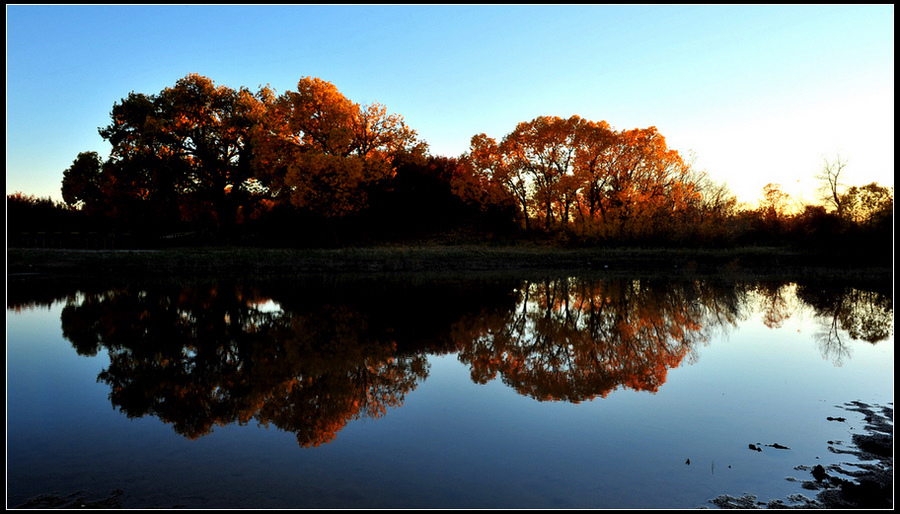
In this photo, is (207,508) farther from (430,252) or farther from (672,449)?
(430,252)

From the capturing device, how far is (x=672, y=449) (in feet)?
18.7

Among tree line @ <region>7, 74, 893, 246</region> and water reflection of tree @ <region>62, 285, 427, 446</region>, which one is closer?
water reflection of tree @ <region>62, 285, 427, 446</region>

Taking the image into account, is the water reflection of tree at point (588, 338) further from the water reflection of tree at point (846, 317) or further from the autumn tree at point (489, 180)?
the autumn tree at point (489, 180)

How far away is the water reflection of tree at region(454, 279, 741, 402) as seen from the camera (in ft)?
28.3

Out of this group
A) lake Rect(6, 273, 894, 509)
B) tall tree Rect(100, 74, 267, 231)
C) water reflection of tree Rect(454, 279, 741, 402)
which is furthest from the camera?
tall tree Rect(100, 74, 267, 231)

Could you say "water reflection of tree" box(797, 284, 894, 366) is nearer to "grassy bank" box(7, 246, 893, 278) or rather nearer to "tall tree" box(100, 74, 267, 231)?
"grassy bank" box(7, 246, 893, 278)

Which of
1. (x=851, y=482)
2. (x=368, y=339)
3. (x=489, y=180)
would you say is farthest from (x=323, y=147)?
(x=851, y=482)

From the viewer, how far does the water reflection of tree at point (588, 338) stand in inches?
340

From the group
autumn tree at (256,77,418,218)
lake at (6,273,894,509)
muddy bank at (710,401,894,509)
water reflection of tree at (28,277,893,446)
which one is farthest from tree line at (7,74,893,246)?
muddy bank at (710,401,894,509)

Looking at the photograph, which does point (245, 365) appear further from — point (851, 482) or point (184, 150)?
point (184, 150)

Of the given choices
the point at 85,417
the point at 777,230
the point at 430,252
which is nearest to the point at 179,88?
the point at 430,252

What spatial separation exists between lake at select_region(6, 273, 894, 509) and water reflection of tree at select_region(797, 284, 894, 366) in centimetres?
13

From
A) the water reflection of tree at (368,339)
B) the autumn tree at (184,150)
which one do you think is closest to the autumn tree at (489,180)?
the autumn tree at (184,150)

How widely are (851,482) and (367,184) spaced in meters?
36.5
